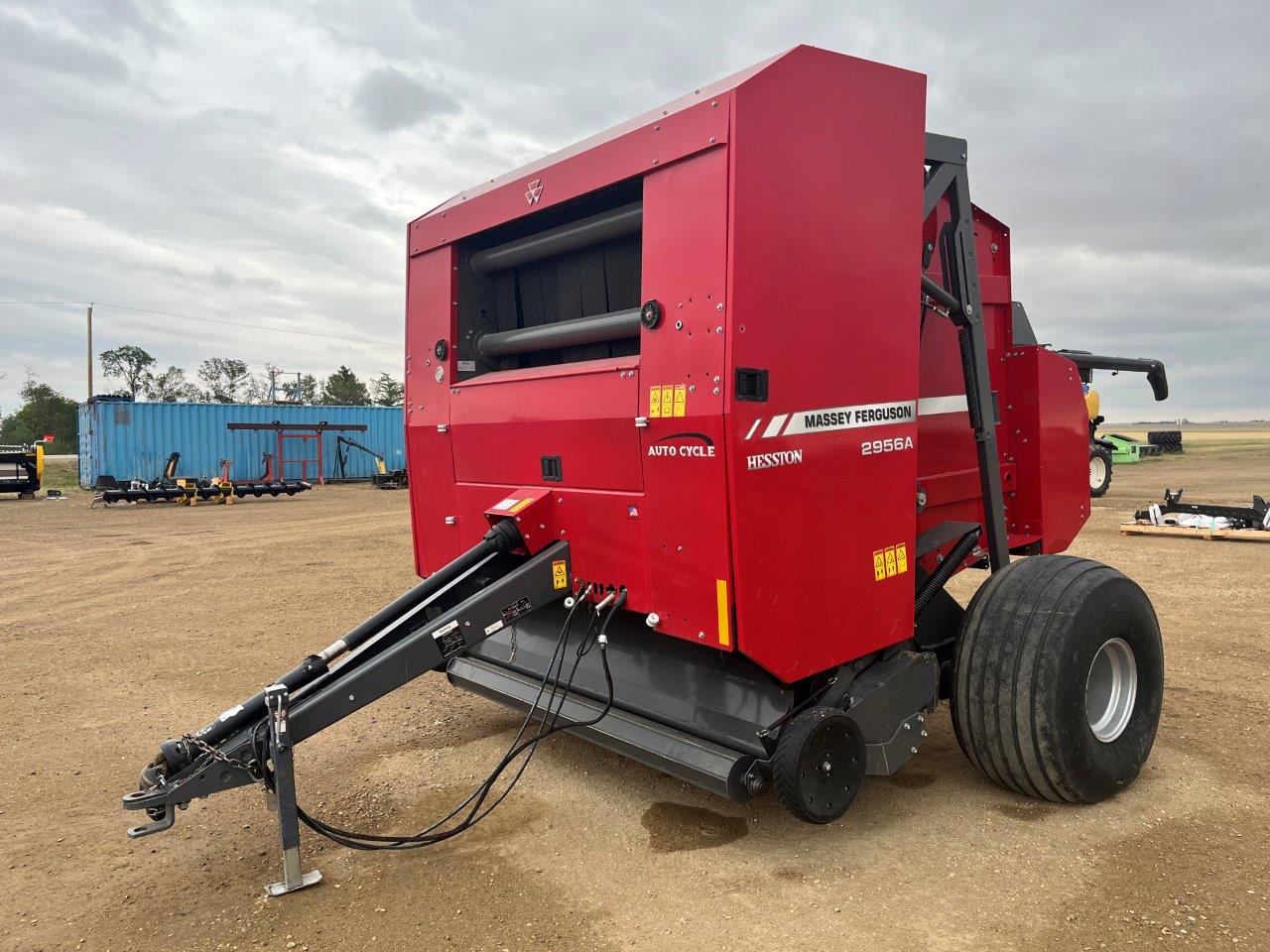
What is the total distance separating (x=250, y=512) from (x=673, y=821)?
1567cm

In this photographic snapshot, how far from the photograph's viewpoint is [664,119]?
2955mm

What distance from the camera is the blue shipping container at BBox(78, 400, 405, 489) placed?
22.9 meters

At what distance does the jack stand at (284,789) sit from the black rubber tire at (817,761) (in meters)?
1.64

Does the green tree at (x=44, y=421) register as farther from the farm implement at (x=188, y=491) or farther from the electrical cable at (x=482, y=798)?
the electrical cable at (x=482, y=798)

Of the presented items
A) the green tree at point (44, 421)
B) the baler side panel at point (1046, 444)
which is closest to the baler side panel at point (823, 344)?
the baler side panel at point (1046, 444)

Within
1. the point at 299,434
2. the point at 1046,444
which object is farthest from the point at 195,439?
the point at 1046,444

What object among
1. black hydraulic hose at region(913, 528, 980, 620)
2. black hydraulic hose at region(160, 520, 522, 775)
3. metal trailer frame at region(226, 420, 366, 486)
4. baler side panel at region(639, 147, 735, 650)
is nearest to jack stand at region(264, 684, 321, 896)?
black hydraulic hose at region(160, 520, 522, 775)

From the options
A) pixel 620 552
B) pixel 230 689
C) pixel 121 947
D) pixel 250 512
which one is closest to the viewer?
pixel 121 947

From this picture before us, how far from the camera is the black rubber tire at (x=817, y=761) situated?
9.42 feet

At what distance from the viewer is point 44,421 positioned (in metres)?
50.0

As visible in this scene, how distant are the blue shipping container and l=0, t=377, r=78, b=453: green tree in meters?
30.5

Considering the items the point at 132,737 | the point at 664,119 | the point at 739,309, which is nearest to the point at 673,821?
the point at 739,309

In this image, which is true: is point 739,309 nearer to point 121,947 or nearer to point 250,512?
point 121,947

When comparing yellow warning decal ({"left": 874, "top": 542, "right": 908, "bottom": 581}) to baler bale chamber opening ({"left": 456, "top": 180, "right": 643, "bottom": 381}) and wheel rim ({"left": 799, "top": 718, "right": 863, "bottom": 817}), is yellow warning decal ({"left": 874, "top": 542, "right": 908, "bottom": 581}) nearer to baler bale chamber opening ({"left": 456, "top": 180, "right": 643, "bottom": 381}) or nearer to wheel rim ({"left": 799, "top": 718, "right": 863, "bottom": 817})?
wheel rim ({"left": 799, "top": 718, "right": 863, "bottom": 817})
